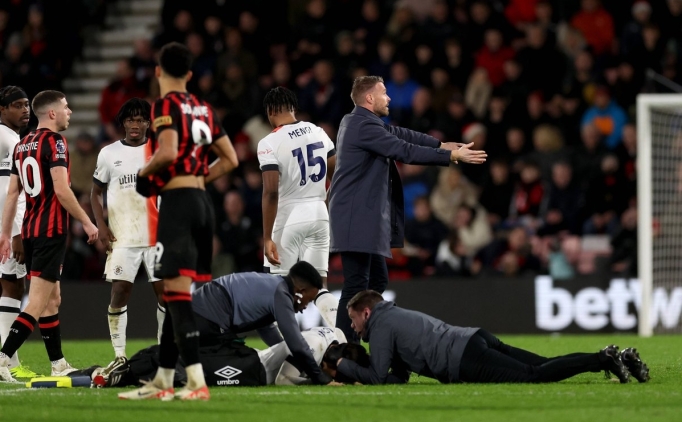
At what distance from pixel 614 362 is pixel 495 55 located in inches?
389

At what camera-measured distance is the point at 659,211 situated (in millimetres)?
15180

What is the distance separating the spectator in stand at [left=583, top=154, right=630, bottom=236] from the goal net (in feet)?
1.43

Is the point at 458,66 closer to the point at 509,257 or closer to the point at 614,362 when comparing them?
the point at 509,257

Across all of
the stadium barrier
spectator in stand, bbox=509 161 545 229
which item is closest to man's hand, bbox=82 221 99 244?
the stadium barrier

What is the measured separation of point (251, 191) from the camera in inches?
649

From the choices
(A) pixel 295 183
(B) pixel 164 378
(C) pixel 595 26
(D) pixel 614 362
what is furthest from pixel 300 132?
(C) pixel 595 26

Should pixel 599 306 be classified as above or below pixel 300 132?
below

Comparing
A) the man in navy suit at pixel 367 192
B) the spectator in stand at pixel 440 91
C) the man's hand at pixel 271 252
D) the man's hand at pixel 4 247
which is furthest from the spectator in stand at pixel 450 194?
the man's hand at pixel 4 247

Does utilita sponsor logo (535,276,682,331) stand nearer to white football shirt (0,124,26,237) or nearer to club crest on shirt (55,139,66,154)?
white football shirt (0,124,26,237)

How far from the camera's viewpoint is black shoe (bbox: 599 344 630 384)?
7492 mm

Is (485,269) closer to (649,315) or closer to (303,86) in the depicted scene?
(649,315)

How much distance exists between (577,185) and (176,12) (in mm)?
7556

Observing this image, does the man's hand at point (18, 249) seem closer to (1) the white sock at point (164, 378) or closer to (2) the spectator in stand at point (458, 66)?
(1) the white sock at point (164, 378)

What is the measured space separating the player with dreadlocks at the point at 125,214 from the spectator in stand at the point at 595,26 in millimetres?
9047
